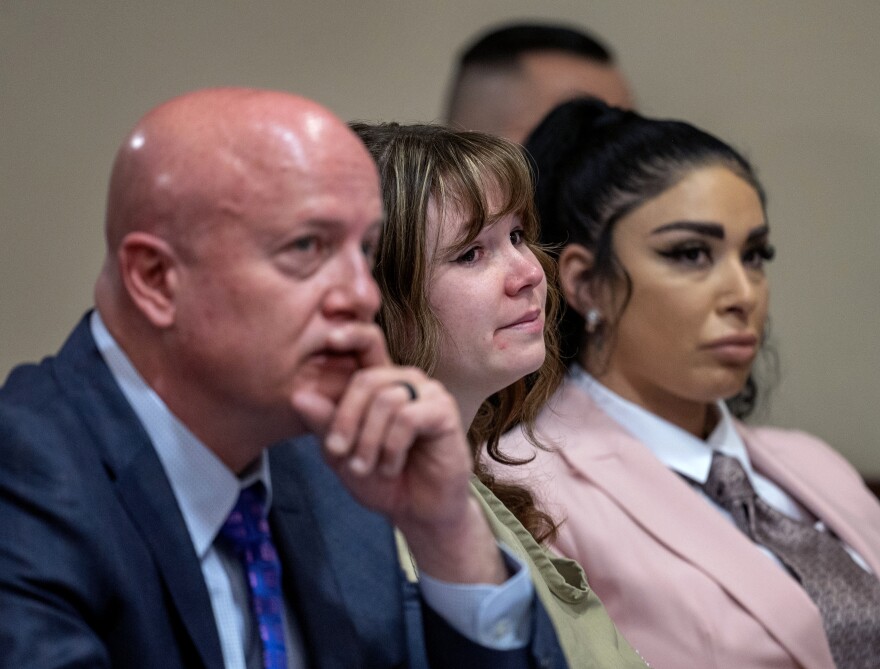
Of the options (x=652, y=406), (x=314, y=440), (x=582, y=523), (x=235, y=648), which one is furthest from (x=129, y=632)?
(x=652, y=406)

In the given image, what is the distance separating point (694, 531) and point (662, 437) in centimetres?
22

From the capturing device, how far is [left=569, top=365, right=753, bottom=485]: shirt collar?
6.38 ft

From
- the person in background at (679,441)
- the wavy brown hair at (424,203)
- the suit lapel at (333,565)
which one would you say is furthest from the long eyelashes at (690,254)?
the suit lapel at (333,565)

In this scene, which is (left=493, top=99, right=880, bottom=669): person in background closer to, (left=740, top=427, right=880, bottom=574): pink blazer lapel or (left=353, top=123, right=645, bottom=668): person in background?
(left=740, top=427, right=880, bottom=574): pink blazer lapel

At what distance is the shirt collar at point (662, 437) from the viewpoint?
194 centimetres

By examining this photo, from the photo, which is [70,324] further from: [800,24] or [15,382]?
[800,24]

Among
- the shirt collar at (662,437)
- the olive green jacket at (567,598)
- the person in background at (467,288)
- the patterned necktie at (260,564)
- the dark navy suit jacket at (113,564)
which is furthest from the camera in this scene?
the shirt collar at (662,437)

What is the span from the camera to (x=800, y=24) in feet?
9.85

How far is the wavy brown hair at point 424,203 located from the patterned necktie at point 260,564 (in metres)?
0.38

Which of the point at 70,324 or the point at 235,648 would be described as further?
the point at 70,324

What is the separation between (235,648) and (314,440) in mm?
261

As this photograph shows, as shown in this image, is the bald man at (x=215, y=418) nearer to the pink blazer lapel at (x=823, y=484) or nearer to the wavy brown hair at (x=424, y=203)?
the wavy brown hair at (x=424, y=203)

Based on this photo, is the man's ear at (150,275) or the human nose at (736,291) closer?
the man's ear at (150,275)

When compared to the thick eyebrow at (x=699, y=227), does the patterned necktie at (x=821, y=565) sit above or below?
below
